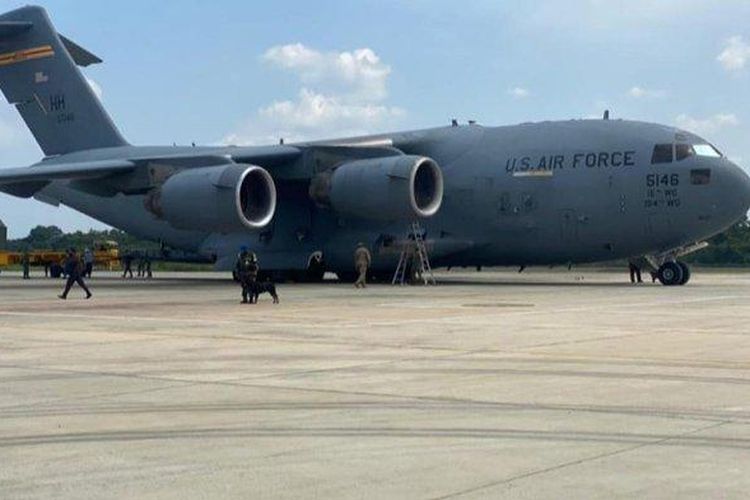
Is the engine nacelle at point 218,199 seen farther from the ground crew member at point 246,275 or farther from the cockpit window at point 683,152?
the cockpit window at point 683,152

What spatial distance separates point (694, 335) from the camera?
1462 cm

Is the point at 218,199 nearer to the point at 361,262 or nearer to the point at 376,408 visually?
the point at 361,262

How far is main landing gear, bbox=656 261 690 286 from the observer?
30047 mm

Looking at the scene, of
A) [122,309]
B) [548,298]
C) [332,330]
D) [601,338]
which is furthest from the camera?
[548,298]

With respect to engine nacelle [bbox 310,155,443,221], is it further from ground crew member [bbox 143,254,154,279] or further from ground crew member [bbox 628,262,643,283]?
ground crew member [bbox 143,254,154,279]

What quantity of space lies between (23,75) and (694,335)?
27825 millimetres

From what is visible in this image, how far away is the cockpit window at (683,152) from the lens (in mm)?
28047

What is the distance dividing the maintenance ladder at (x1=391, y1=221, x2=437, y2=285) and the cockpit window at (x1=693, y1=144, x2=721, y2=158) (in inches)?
284

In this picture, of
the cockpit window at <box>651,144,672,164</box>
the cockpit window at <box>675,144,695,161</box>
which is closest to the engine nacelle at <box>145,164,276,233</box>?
the cockpit window at <box>651,144,672,164</box>

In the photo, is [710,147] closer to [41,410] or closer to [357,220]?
[357,220]

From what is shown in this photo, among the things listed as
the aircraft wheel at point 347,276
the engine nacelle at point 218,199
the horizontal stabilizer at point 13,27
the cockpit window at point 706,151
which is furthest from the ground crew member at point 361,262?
the horizontal stabilizer at point 13,27

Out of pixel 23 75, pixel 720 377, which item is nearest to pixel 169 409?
pixel 720 377

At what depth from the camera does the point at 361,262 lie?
30.0 m

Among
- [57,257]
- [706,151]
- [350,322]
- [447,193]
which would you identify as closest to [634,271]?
[706,151]
